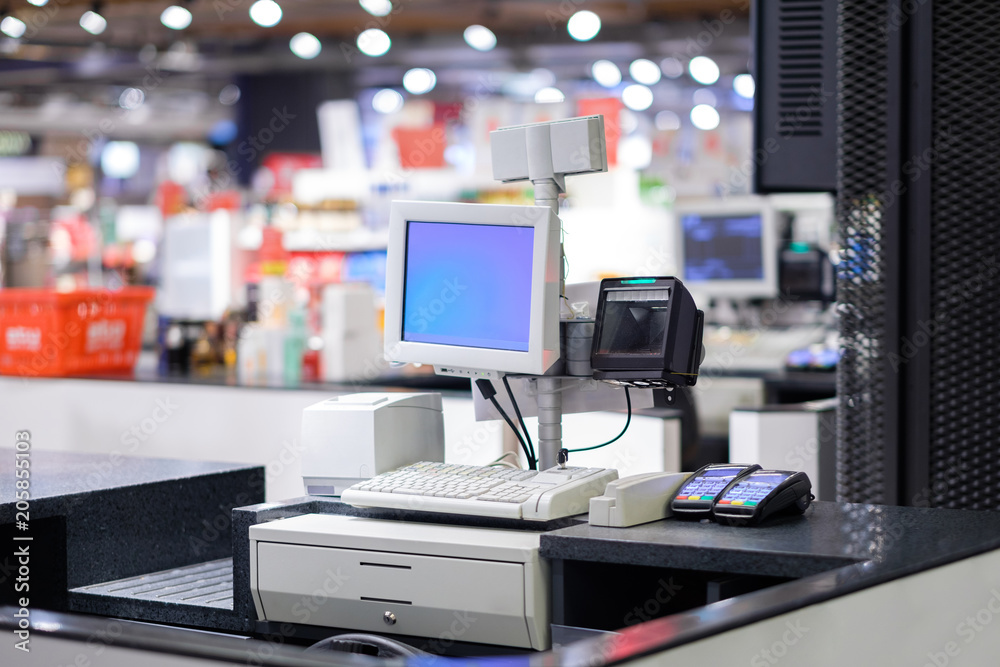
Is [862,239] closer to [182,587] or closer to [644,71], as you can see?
[182,587]

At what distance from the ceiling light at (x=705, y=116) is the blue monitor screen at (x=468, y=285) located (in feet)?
37.9

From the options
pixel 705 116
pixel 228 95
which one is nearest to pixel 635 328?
pixel 705 116

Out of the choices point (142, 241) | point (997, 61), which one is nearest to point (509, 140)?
point (997, 61)

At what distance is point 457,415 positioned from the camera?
4.39 metres

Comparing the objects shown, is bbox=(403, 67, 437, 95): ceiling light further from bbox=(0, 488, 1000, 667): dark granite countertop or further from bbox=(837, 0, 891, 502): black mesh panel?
bbox=(0, 488, 1000, 667): dark granite countertop

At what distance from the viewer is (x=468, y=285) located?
2182 millimetres

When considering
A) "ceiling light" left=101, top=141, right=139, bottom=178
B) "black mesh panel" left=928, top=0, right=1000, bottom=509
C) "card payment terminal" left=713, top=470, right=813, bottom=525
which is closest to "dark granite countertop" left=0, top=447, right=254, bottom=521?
"card payment terminal" left=713, top=470, right=813, bottom=525

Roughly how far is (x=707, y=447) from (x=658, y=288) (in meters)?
3.74

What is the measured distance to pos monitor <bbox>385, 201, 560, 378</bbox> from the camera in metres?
2.06

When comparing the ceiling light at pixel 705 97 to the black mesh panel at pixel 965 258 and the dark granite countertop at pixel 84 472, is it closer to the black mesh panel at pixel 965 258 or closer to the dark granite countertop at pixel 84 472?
the black mesh panel at pixel 965 258

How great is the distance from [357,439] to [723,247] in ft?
13.1

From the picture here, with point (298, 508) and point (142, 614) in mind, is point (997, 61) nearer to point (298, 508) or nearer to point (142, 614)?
point (298, 508)

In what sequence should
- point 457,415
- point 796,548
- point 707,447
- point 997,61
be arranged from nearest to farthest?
point 796,548, point 997,61, point 457,415, point 707,447

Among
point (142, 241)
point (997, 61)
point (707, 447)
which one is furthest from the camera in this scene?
point (142, 241)
